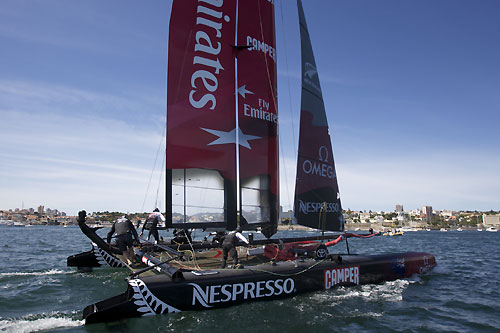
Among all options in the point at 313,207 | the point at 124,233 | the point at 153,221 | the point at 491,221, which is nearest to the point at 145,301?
the point at 124,233

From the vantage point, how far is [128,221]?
822 cm

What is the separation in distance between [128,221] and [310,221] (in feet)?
16.6

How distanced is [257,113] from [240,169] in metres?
1.85

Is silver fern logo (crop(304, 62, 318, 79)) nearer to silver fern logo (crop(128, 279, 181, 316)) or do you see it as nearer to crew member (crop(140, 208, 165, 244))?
crew member (crop(140, 208, 165, 244))

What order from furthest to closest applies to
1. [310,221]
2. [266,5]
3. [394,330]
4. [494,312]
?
[266,5]
[310,221]
[494,312]
[394,330]

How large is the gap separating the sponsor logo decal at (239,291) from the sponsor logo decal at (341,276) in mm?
1073

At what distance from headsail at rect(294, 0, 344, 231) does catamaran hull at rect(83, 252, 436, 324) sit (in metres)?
1.68

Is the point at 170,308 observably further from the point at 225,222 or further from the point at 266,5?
the point at 266,5

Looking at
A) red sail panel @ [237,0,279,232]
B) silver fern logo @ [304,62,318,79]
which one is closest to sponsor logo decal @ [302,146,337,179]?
red sail panel @ [237,0,279,232]

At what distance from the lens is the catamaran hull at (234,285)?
5.45 metres

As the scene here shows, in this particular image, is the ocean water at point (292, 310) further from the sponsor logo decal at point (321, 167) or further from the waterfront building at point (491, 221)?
the waterfront building at point (491, 221)

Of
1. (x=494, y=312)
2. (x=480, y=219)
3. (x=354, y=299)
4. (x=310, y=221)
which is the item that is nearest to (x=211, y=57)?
(x=310, y=221)

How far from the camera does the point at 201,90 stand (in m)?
8.84

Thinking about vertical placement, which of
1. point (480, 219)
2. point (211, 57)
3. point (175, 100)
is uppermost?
point (211, 57)
